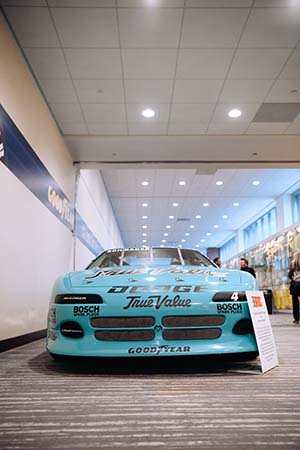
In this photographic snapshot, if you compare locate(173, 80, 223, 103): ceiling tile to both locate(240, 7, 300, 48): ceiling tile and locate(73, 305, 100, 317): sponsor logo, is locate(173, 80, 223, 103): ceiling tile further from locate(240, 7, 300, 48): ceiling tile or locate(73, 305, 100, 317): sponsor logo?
locate(73, 305, 100, 317): sponsor logo

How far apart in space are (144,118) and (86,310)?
15.8 ft

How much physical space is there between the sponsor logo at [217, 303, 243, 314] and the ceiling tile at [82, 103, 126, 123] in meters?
4.47

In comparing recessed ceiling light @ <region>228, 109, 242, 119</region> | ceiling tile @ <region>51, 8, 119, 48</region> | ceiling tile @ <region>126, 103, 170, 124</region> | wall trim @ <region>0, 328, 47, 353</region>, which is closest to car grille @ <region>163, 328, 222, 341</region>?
wall trim @ <region>0, 328, 47, 353</region>

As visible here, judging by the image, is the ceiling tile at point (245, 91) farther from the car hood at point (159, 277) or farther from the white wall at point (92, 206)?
the white wall at point (92, 206)

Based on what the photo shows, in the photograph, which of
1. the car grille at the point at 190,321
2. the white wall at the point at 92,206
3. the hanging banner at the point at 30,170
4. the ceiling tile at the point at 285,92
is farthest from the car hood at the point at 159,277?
the white wall at the point at 92,206

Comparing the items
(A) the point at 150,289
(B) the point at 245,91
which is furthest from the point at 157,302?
(B) the point at 245,91

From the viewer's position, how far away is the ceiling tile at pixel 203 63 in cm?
491

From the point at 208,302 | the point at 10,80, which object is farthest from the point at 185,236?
the point at 208,302

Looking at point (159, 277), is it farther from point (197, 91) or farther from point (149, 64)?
point (197, 91)

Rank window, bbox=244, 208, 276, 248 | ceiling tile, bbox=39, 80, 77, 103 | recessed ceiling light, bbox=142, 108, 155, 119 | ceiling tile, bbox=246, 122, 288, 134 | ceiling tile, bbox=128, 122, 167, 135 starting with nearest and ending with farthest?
ceiling tile, bbox=39, 80, 77, 103, recessed ceiling light, bbox=142, 108, 155, 119, ceiling tile, bbox=128, 122, 167, 135, ceiling tile, bbox=246, 122, 288, 134, window, bbox=244, 208, 276, 248

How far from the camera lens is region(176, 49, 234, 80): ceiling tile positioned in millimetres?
4906

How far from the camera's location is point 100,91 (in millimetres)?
5828

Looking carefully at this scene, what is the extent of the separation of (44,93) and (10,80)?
4.92ft

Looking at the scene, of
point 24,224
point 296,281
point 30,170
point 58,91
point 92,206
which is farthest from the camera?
point 92,206
